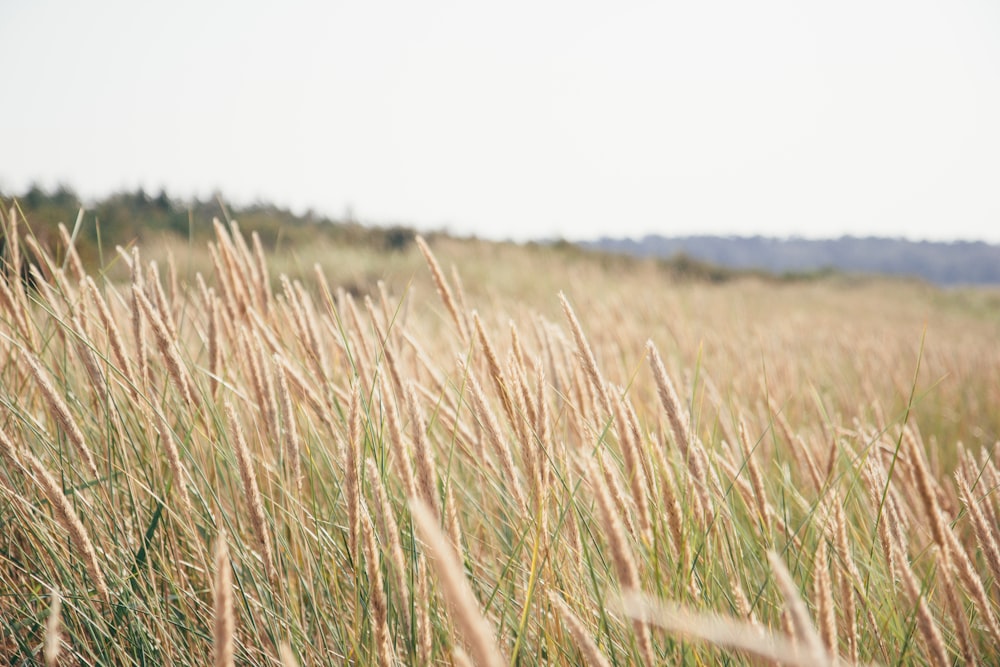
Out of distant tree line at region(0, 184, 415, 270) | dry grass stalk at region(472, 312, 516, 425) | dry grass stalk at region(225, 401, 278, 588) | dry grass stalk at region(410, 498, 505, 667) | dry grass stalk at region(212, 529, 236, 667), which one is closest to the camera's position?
dry grass stalk at region(410, 498, 505, 667)

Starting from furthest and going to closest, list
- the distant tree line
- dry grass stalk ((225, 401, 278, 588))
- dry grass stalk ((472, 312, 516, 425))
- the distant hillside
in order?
the distant hillside
the distant tree line
dry grass stalk ((472, 312, 516, 425))
dry grass stalk ((225, 401, 278, 588))

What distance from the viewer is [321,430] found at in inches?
58.1

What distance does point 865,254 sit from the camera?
12150 centimetres

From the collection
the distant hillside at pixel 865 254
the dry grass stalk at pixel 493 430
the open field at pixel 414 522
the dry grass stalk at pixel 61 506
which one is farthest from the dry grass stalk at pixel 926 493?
the distant hillside at pixel 865 254

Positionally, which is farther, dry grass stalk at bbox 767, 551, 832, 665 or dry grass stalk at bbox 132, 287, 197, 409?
dry grass stalk at bbox 132, 287, 197, 409

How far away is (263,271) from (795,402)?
262 cm

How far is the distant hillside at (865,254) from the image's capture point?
11831cm

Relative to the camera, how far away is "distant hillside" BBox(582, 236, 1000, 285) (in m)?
118

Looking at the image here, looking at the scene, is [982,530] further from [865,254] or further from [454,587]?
[865,254]

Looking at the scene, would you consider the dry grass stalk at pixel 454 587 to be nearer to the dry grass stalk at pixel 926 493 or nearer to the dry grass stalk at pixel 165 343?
the dry grass stalk at pixel 926 493

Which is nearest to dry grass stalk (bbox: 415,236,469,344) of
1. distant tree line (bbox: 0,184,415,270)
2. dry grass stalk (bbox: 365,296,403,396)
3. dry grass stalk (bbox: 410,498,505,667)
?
dry grass stalk (bbox: 365,296,403,396)

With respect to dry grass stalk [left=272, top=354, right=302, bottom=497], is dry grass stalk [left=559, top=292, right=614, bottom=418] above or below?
above

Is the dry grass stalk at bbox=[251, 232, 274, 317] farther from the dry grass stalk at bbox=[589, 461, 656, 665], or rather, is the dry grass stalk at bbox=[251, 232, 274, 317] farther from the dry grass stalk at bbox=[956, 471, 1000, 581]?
the dry grass stalk at bbox=[956, 471, 1000, 581]

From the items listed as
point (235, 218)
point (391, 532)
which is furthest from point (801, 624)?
point (235, 218)
